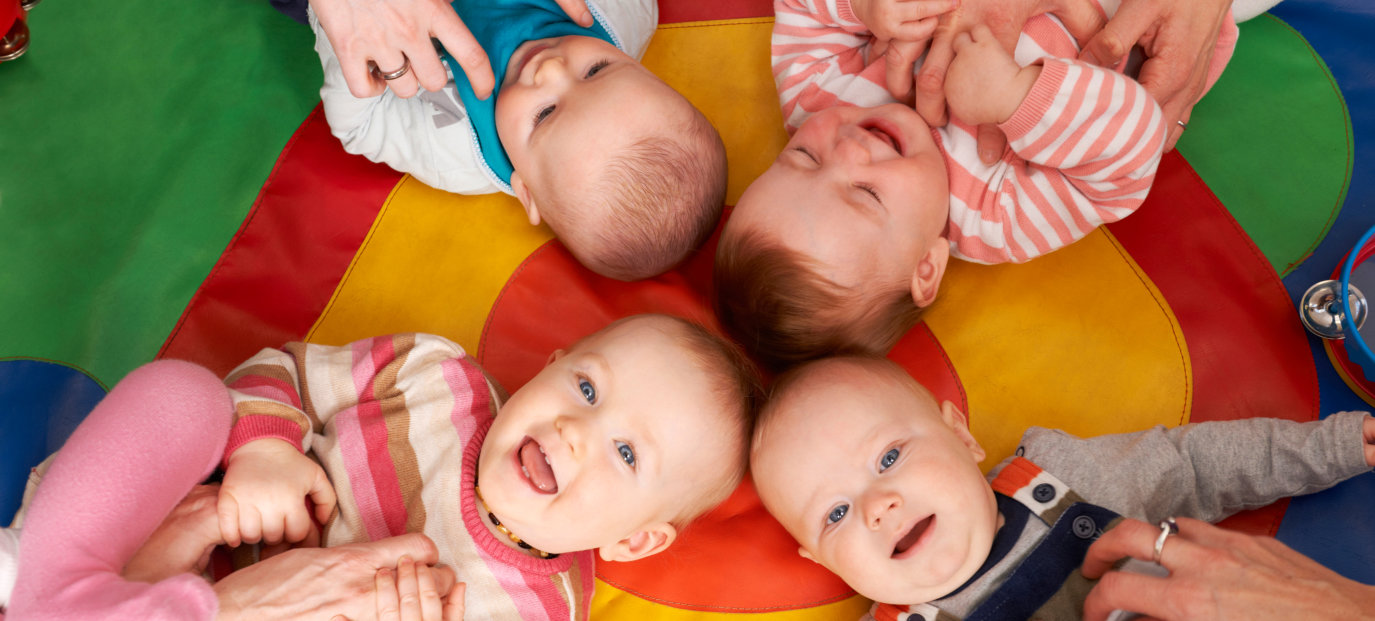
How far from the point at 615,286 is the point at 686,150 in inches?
12.6

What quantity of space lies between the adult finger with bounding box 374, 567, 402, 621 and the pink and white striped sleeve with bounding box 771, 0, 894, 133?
3.72 feet

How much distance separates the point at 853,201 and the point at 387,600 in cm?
93

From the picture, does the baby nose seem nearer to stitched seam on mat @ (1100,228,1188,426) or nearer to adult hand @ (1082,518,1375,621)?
adult hand @ (1082,518,1375,621)

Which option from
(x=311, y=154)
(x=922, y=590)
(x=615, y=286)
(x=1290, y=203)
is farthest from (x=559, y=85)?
(x=1290, y=203)

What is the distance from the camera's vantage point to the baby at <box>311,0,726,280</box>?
147 cm

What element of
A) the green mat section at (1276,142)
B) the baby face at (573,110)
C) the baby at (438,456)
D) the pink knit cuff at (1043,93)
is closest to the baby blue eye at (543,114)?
the baby face at (573,110)

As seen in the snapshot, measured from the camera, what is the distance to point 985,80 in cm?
140

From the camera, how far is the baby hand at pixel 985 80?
4.55 feet

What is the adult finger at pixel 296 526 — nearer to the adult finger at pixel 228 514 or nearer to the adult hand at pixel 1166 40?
the adult finger at pixel 228 514

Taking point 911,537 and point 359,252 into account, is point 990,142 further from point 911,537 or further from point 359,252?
point 359,252

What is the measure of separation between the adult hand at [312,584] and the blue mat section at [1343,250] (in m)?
1.35

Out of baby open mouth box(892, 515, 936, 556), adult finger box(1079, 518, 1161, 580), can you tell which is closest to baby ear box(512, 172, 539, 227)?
baby open mouth box(892, 515, 936, 556)

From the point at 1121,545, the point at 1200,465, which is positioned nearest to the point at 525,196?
the point at 1121,545

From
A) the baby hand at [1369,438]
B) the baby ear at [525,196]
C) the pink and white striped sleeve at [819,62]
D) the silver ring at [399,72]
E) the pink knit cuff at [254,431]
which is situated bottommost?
the baby hand at [1369,438]
